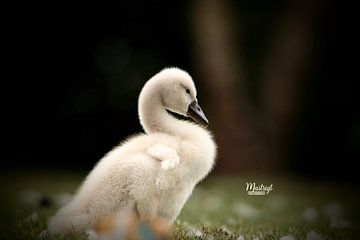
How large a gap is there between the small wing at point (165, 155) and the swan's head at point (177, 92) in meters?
0.45

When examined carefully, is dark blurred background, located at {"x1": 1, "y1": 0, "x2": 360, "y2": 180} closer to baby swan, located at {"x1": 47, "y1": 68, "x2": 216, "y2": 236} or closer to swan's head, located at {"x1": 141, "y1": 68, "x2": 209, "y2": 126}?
swan's head, located at {"x1": 141, "y1": 68, "x2": 209, "y2": 126}

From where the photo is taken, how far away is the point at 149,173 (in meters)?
3.79

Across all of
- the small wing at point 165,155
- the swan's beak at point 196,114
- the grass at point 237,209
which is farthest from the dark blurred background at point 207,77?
the small wing at point 165,155

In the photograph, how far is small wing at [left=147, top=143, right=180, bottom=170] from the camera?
3822mm

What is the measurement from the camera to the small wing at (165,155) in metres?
3.82

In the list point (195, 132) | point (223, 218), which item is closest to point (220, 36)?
point (223, 218)

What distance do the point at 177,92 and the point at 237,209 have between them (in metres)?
2.20

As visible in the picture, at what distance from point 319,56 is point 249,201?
168 inches

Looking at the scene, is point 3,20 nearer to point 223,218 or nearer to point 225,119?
point 225,119

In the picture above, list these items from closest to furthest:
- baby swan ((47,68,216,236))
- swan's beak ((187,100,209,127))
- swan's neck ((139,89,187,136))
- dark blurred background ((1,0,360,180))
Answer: baby swan ((47,68,216,236)) < swan's neck ((139,89,187,136)) < swan's beak ((187,100,209,127)) < dark blurred background ((1,0,360,180))

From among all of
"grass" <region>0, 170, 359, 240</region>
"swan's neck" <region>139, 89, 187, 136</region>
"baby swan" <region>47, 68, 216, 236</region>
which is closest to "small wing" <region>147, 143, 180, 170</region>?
"baby swan" <region>47, 68, 216, 236</region>

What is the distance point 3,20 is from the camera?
890 cm

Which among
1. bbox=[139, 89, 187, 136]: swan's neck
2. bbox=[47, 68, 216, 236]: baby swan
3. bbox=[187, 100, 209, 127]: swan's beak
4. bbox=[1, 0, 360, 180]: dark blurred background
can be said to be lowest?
bbox=[47, 68, 216, 236]: baby swan

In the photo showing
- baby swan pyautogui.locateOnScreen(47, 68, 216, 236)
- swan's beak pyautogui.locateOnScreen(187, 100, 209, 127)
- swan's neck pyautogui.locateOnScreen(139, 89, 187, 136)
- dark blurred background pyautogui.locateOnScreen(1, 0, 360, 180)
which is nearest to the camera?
baby swan pyautogui.locateOnScreen(47, 68, 216, 236)
